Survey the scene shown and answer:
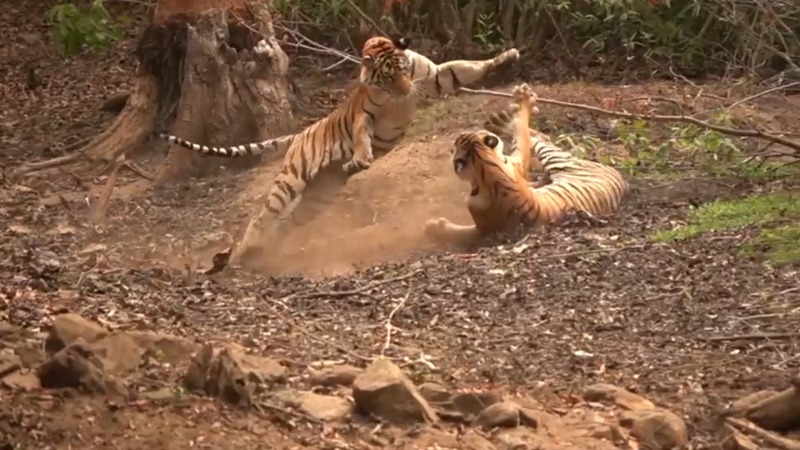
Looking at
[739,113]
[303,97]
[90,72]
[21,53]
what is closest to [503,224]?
[739,113]

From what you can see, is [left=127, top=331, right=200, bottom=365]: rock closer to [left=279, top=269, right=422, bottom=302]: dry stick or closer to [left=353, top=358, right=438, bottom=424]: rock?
[left=353, top=358, right=438, bottom=424]: rock

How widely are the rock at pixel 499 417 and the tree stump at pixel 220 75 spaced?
536 cm

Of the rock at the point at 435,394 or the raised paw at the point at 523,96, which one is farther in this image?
the raised paw at the point at 523,96

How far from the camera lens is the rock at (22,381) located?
3.73m

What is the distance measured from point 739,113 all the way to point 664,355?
493 centimetres

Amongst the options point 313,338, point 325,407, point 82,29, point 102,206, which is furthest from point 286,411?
point 82,29

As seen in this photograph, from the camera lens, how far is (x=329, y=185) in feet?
27.3

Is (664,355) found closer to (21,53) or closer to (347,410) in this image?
(347,410)

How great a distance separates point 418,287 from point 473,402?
5.85ft

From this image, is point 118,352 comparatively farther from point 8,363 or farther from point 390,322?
point 390,322

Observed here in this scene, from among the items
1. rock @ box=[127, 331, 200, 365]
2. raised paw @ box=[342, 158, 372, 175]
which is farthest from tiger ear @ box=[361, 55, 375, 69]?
rock @ box=[127, 331, 200, 365]

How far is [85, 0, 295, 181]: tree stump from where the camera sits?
8.92 meters

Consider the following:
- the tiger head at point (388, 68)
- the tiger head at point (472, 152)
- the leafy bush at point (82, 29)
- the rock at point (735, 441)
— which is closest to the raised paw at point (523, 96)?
the tiger head at point (472, 152)

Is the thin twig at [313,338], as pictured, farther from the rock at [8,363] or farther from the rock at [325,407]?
the rock at [8,363]
